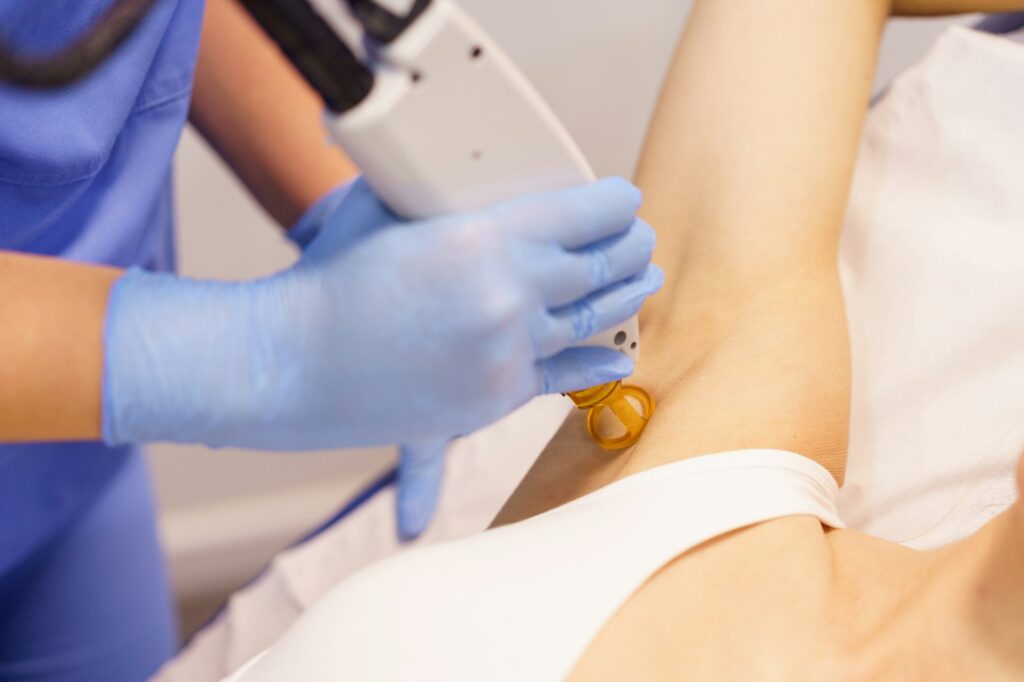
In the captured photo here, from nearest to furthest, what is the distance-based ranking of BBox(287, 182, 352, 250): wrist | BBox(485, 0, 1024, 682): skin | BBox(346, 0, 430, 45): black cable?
BBox(346, 0, 430, 45): black cable < BBox(485, 0, 1024, 682): skin < BBox(287, 182, 352, 250): wrist

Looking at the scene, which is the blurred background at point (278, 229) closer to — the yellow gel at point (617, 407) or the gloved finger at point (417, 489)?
the gloved finger at point (417, 489)

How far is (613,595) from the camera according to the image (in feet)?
2.13

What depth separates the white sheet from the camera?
2.84 feet

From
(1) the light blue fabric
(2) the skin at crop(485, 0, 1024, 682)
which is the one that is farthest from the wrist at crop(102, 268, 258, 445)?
(1) the light blue fabric

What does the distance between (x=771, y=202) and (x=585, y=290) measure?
249 millimetres

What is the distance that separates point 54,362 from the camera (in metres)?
0.64

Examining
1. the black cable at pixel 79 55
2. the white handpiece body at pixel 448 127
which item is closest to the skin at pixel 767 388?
the white handpiece body at pixel 448 127

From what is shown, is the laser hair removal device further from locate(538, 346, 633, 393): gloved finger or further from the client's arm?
the client's arm

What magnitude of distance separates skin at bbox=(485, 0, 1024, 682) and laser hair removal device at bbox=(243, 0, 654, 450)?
0.24 meters

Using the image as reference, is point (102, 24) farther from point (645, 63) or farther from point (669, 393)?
point (645, 63)

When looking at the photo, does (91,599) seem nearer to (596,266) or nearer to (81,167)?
(81,167)

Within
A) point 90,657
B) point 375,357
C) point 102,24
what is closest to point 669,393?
point 375,357

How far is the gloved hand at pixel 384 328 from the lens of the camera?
2.21 feet

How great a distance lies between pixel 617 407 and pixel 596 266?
0.12 m
